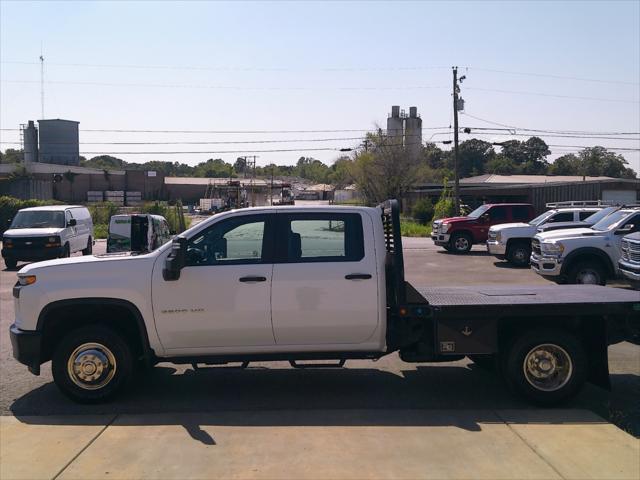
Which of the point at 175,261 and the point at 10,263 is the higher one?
the point at 175,261

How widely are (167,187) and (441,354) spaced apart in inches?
3044

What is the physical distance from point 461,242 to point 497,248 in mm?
4679

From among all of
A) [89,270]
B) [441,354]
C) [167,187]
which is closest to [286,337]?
[441,354]

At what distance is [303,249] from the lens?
6.83m

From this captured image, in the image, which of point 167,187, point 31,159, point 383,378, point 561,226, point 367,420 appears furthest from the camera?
point 31,159

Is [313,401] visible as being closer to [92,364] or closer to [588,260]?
[92,364]

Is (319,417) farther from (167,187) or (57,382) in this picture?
(167,187)

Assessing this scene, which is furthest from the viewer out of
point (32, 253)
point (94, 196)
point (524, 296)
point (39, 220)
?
point (94, 196)

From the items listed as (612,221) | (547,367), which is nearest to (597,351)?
(547,367)

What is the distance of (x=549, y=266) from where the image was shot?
15.6 metres

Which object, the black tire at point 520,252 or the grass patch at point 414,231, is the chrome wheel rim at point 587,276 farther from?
the grass patch at point 414,231

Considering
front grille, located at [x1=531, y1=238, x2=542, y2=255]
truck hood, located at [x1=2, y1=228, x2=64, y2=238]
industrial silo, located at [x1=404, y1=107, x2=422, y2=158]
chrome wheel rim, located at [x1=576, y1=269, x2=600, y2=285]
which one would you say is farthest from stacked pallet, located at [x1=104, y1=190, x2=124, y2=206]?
chrome wheel rim, located at [x1=576, y1=269, x2=600, y2=285]

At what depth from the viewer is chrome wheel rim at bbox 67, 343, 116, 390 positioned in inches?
266

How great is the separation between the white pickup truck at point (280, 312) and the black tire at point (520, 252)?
1496 cm
